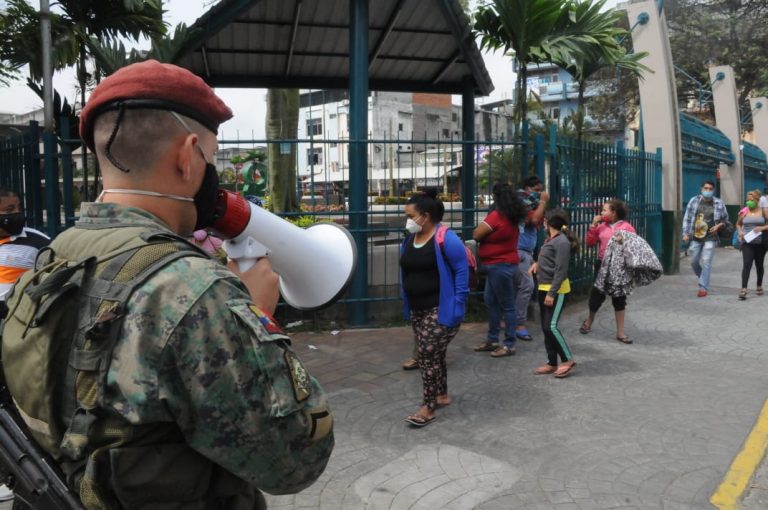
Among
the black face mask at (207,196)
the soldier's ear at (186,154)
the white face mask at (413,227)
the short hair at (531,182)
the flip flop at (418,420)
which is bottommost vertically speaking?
the flip flop at (418,420)

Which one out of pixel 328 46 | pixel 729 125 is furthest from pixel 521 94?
pixel 729 125

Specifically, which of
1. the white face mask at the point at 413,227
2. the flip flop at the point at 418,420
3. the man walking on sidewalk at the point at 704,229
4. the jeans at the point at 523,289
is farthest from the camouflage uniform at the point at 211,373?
the man walking on sidewalk at the point at 704,229

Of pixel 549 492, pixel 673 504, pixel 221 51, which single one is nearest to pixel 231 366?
pixel 549 492

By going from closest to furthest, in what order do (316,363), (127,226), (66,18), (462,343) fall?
(127,226) < (316,363) < (462,343) < (66,18)

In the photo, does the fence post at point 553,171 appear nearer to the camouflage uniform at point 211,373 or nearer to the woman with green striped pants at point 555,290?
the woman with green striped pants at point 555,290

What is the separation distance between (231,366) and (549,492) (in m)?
2.69

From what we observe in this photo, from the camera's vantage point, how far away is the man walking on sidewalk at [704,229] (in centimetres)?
887

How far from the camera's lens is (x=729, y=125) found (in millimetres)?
16688

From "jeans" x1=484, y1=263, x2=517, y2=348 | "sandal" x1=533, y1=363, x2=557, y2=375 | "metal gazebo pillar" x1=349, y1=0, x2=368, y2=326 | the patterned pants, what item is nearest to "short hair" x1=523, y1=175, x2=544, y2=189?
"jeans" x1=484, y1=263, x2=517, y2=348

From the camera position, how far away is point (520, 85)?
8305 millimetres

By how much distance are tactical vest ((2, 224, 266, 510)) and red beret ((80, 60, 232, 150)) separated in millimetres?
262

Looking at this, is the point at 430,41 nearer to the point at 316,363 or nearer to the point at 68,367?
the point at 316,363

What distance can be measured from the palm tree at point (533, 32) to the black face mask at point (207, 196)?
701 cm

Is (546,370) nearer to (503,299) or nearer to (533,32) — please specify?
(503,299)
